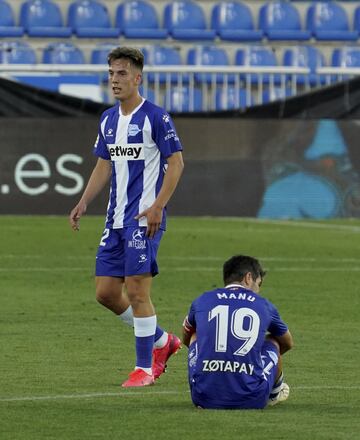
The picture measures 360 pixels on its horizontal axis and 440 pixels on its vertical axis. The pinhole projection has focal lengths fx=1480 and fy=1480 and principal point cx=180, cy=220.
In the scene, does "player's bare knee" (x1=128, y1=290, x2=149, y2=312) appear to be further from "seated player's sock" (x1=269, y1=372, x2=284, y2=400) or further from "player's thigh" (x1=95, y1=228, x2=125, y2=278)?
"seated player's sock" (x1=269, y1=372, x2=284, y2=400)

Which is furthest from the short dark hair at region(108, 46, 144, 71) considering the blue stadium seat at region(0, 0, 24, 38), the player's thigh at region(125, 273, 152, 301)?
the blue stadium seat at region(0, 0, 24, 38)

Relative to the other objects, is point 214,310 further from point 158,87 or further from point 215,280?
point 158,87

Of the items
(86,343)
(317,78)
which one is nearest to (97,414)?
(86,343)

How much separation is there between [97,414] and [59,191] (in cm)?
1463

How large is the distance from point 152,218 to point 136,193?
0.24 m

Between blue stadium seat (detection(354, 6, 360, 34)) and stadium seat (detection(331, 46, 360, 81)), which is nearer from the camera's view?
stadium seat (detection(331, 46, 360, 81))

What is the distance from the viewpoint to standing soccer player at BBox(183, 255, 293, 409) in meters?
7.54

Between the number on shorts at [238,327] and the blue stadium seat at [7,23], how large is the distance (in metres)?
20.0

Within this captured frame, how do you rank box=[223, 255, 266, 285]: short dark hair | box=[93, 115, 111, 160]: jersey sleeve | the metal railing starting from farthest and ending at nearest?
the metal railing → box=[93, 115, 111, 160]: jersey sleeve → box=[223, 255, 266, 285]: short dark hair

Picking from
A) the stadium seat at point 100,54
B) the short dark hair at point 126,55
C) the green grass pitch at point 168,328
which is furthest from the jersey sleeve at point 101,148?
the stadium seat at point 100,54

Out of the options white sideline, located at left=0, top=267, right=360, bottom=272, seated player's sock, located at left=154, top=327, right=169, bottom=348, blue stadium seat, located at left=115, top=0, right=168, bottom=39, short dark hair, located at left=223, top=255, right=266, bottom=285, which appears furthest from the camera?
blue stadium seat, located at left=115, top=0, right=168, bottom=39

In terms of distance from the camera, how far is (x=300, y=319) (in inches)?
483

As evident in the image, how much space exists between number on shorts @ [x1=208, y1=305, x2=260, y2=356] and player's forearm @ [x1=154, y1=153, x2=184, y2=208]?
4.03 feet

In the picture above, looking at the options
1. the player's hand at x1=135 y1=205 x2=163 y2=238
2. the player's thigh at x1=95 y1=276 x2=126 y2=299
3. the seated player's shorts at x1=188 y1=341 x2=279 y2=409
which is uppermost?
the player's hand at x1=135 y1=205 x2=163 y2=238
